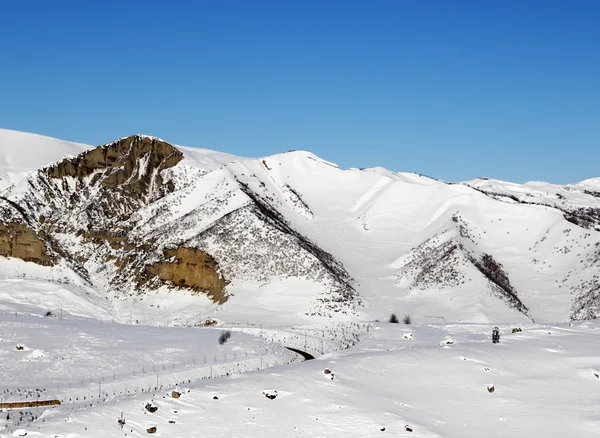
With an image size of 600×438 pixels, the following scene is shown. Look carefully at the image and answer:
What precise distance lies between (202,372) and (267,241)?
41.7 m

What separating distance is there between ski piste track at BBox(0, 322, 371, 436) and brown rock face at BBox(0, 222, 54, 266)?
1090 inches

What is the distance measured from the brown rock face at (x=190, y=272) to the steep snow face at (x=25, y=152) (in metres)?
26.1

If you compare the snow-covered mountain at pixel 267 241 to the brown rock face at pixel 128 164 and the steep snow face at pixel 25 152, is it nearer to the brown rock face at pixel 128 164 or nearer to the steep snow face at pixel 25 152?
the brown rock face at pixel 128 164

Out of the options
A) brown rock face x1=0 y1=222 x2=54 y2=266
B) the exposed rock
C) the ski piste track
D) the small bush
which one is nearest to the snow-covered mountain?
brown rock face x1=0 y1=222 x2=54 y2=266

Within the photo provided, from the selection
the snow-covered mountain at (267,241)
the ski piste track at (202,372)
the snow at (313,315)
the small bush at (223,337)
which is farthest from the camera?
the snow-covered mountain at (267,241)

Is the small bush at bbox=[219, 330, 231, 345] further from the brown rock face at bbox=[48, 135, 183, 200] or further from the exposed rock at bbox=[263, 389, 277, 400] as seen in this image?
the brown rock face at bbox=[48, 135, 183, 200]

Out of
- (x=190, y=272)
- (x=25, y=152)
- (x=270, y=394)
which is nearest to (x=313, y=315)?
(x=190, y=272)

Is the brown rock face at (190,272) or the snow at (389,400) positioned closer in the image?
the snow at (389,400)

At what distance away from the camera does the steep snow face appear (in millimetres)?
86938

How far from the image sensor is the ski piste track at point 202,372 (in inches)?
915

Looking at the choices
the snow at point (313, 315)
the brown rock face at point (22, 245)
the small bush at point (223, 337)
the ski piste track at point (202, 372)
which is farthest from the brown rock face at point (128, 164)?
the small bush at point (223, 337)

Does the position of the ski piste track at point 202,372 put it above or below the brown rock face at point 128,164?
below

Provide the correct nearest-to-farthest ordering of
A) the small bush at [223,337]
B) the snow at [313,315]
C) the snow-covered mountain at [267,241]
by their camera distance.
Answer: the snow at [313,315]
the small bush at [223,337]
the snow-covered mountain at [267,241]

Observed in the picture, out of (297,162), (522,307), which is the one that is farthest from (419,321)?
(297,162)
